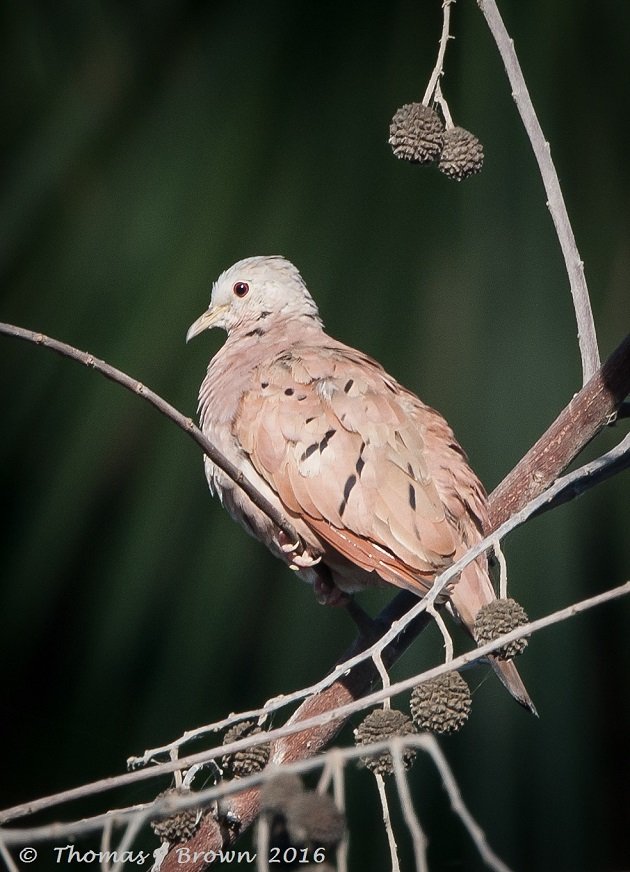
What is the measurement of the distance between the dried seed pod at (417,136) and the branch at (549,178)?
0.68 ft

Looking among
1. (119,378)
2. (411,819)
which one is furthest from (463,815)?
(119,378)

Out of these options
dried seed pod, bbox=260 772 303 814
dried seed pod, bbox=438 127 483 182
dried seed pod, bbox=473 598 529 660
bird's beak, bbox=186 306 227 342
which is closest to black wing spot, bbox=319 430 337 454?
dried seed pod, bbox=438 127 483 182

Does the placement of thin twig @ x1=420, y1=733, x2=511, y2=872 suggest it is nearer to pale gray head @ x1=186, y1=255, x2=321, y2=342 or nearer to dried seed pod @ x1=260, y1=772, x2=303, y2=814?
dried seed pod @ x1=260, y1=772, x2=303, y2=814

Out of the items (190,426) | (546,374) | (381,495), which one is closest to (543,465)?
(381,495)

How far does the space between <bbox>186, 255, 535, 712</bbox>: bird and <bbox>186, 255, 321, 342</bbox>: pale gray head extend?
27 cm

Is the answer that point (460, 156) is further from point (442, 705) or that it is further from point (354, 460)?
point (442, 705)

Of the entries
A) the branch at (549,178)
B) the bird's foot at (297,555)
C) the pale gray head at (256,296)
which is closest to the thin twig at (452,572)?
the branch at (549,178)

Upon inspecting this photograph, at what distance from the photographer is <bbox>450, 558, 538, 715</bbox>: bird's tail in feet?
5.78

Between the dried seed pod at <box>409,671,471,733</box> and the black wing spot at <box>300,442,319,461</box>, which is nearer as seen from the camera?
the dried seed pod at <box>409,671,471,733</box>

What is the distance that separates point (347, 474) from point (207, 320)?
2.64 ft

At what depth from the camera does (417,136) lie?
5.16ft

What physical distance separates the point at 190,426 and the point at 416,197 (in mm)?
1515

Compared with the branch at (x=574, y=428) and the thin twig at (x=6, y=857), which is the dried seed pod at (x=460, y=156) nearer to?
the branch at (x=574, y=428)

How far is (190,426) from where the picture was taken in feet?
4.41
